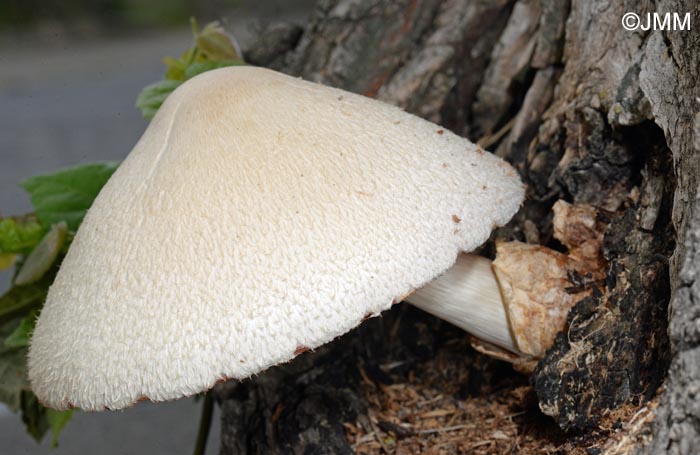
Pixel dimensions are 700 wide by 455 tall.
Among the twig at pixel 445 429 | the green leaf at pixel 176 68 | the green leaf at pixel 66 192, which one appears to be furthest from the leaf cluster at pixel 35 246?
the twig at pixel 445 429

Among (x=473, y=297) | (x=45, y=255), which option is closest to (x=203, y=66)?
(x=45, y=255)

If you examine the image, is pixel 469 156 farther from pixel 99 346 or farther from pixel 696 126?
pixel 99 346

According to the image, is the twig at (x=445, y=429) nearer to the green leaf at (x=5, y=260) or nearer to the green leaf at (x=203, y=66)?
the green leaf at (x=203, y=66)

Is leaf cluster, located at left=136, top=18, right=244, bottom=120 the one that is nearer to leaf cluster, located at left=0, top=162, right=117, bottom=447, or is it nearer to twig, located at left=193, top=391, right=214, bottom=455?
leaf cluster, located at left=0, top=162, right=117, bottom=447

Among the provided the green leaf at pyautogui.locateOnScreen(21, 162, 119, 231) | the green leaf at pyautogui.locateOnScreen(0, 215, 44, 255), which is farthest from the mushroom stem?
the green leaf at pyautogui.locateOnScreen(0, 215, 44, 255)

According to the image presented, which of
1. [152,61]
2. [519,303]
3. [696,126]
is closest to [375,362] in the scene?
[519,303]
